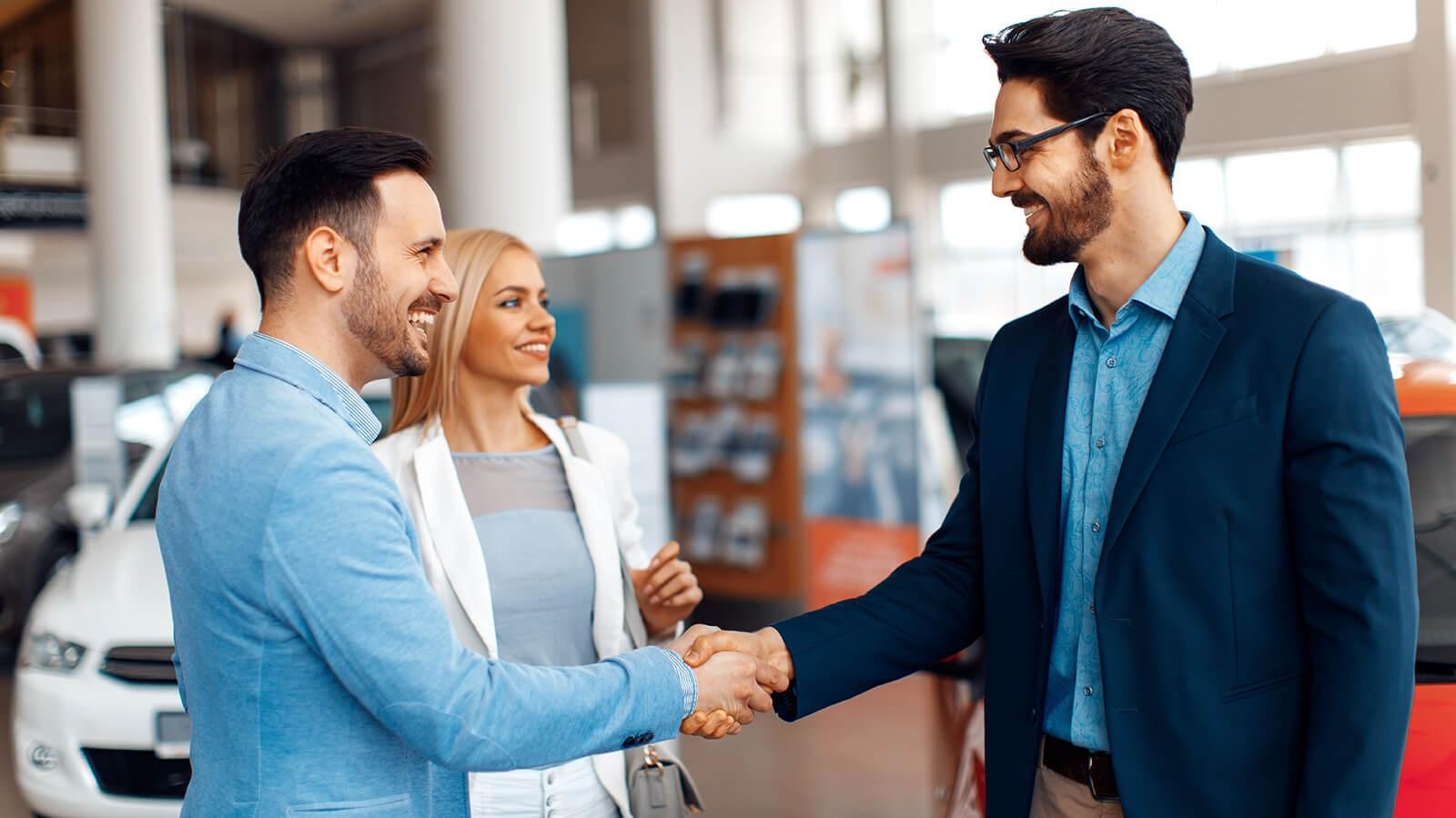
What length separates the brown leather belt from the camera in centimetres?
163

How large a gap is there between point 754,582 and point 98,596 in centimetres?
380

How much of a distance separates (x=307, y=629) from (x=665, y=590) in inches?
39.2

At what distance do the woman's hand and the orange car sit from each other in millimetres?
1194

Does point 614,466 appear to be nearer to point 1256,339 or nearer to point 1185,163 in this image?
point 1256,339

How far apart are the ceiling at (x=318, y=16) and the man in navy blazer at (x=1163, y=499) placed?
1873 centimetres

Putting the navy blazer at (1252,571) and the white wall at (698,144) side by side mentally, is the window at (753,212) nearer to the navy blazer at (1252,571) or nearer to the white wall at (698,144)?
the white wall at (698,144)

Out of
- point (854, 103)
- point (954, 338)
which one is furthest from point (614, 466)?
point (854, 103)

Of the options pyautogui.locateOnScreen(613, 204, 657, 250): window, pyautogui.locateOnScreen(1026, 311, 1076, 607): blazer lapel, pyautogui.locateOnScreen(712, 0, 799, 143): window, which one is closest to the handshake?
pyautogui.locateOnScreen(1026, 311, 1076, 607): blazer lapel

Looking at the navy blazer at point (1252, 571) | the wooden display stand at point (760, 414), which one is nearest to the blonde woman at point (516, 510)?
the navy blazer at point (1252, 571)

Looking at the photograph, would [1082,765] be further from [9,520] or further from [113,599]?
[9,520]

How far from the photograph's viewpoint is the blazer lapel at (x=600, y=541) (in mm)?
2221

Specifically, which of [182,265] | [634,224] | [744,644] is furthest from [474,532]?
[182,265]

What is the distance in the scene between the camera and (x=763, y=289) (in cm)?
694

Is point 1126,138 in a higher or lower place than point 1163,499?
higher
